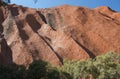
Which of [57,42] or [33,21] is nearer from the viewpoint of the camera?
[57,42]

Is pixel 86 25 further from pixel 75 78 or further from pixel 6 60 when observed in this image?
pixel 75 78

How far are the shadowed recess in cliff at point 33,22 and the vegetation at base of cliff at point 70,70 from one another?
29.8m

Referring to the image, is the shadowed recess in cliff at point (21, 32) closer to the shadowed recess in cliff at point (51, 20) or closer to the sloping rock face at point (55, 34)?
the sloping rock face at point (55, 34)

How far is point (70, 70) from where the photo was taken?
205 feet

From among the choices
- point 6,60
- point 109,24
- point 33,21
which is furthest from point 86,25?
point 6,60

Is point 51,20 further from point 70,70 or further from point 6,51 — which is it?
point 70,70

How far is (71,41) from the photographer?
88250 mm

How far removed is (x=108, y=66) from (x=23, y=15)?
4179 centimetres

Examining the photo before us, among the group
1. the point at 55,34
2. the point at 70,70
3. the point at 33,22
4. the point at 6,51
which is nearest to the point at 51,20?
the point at 33,22

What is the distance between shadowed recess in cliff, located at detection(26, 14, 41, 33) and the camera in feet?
312

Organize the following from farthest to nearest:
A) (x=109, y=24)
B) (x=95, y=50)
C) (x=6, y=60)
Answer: (x=109, y=24) < (x=95, y=50) < (x=6, y=60)

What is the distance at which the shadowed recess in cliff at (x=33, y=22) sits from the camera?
94969 mm

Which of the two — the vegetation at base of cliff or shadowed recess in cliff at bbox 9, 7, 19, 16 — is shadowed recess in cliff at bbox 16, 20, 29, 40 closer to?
shadowed recess in cliff at bbox 9, 7, 19, 16

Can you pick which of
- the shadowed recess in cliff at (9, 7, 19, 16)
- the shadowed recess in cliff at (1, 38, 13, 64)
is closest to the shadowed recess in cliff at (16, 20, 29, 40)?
the shadowed recess in cliff at (9, 7, 19, 16)
